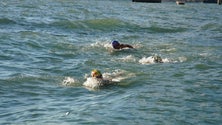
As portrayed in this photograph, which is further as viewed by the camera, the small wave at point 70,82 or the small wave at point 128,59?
the small wave at point 128,59

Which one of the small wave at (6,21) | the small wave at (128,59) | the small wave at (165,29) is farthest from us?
the small wave at (165,29)

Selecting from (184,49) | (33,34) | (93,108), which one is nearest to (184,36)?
(184,49)

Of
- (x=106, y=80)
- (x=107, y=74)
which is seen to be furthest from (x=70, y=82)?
(x=107, y=74)

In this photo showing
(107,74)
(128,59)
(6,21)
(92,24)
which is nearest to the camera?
(107,74)

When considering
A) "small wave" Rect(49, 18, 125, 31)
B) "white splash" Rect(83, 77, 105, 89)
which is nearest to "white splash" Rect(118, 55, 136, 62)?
"white splash" Rect(83, 77, 105, 89)

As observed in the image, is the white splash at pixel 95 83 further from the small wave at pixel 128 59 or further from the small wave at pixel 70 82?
the small wave at pixel 128 59

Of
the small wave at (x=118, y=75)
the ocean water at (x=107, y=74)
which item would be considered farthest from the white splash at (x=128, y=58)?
the small wave at (x=118, y=75)

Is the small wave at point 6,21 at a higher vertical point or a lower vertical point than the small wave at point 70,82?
higher

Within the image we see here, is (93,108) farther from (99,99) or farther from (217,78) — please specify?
(217,78)

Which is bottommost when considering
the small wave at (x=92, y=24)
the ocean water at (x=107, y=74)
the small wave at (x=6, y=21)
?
the ocean water at (x=107, y=74)

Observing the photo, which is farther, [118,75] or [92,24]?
[92,24]

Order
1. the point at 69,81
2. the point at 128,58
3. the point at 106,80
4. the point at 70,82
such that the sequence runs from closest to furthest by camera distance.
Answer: the point at 106,80 < the point at 70,82 < the point at 69,81 < the point at 128,58

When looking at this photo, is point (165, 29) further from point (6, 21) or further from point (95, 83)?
point (95, 83)

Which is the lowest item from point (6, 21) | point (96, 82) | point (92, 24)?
point (96, 82)
